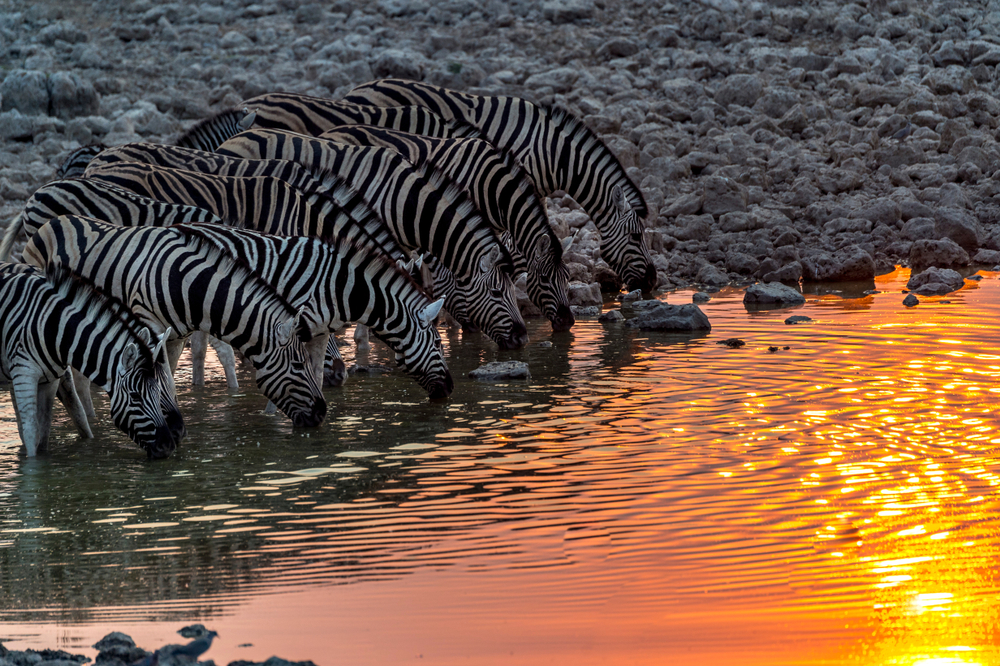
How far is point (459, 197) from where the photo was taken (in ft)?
35.6

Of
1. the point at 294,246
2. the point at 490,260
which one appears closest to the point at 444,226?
the point at 490,260

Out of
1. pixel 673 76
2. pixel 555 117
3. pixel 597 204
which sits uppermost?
pixel 673 76

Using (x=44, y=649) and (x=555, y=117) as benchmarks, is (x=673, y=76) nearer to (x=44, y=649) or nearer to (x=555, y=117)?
(x=555, y=117)

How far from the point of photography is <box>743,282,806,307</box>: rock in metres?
13.2

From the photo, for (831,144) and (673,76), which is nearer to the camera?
(831,144)

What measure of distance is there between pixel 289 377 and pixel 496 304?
2.96m

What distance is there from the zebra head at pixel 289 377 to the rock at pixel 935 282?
7.84 meters

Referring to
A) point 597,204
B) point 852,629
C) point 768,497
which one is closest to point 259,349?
point 768,497

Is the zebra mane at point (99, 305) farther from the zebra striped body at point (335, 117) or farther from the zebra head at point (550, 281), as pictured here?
the zebra striped body at point (335, 117)

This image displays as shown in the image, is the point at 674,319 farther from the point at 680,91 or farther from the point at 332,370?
the point at 680,91

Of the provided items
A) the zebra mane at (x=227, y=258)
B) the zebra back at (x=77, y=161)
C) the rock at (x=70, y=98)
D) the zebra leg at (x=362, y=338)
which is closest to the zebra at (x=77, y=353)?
the zebra mane at (x=227, y=258)

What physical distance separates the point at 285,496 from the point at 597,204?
7.41 meters

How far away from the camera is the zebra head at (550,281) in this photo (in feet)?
39.1

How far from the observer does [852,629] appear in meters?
4.34
